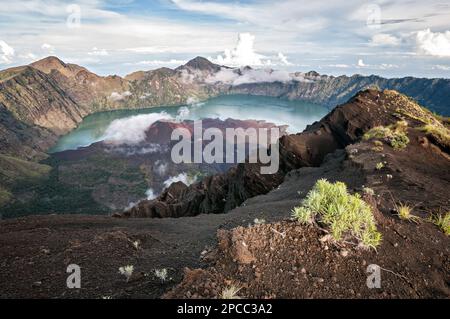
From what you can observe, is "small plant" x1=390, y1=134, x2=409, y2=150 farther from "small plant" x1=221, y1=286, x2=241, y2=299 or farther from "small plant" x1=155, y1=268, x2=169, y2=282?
"small plant" x1=221, y1=286, x2=241, y2=299

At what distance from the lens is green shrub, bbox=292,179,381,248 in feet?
25.0

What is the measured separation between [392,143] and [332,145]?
13.2 metres

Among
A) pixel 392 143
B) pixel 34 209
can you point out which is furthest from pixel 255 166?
pixel 34 209

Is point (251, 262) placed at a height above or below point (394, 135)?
below

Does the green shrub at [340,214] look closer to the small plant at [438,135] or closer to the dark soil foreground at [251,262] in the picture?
the dark soil foreground at [251,262]

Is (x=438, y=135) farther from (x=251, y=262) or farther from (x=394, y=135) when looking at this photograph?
(x=251, y=262)

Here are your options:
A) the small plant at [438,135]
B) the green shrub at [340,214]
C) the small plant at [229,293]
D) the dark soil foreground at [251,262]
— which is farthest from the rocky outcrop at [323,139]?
the small plant at [229,293]

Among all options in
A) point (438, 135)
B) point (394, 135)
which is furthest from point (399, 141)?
point (438, 135)

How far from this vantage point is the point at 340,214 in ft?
25.0

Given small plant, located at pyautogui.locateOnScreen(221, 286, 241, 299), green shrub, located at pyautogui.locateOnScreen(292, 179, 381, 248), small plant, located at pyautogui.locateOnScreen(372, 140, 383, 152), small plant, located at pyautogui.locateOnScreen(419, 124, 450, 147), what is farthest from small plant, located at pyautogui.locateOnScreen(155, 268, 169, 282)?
small plant, located at pyautogui.locateOnScreen(419, 124, 450, 147)

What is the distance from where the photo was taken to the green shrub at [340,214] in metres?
7.62

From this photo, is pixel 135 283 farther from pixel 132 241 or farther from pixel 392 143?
pixel 392 143

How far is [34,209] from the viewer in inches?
7554

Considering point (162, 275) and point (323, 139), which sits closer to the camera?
point (162, 275)
